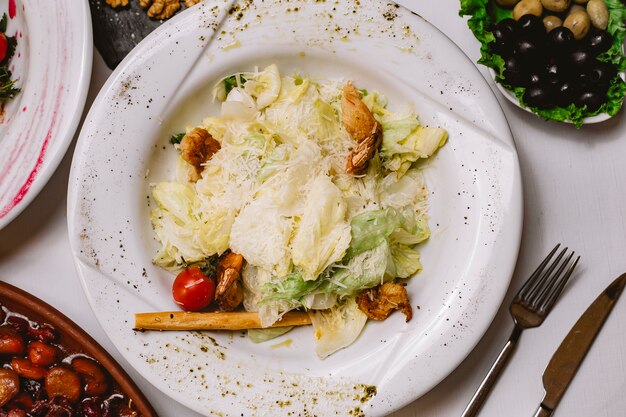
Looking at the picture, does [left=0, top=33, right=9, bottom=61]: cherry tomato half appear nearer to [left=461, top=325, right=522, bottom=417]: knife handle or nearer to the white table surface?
the white table surface

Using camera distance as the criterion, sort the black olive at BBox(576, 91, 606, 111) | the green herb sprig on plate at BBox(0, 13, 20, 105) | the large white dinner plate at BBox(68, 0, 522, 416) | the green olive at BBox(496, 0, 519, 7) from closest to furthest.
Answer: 1. the large white dinner plate at BBox(68, 0, 522, 416)
2. the black olive at BBox(576, 91, 606, 111)
3. the green olive at BBox(496, 0, 519, 7)
4. the green herb sprig on plate at BBox(0, 13, 20, 105)

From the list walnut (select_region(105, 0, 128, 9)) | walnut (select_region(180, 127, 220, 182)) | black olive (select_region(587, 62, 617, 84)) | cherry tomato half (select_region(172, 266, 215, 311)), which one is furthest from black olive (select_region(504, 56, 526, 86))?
walnut (select_region(105, 0, 128, 9))

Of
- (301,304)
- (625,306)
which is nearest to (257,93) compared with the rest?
(301,304)

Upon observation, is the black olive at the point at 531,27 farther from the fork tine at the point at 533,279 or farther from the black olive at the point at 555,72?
the fork tine at the point at 533,279

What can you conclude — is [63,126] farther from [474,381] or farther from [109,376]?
[474,381]

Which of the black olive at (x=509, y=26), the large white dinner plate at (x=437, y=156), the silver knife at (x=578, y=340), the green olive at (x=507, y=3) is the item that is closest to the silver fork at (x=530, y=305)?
the silver knife at (x=578, y=340)

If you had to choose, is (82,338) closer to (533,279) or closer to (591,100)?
(533,279)
